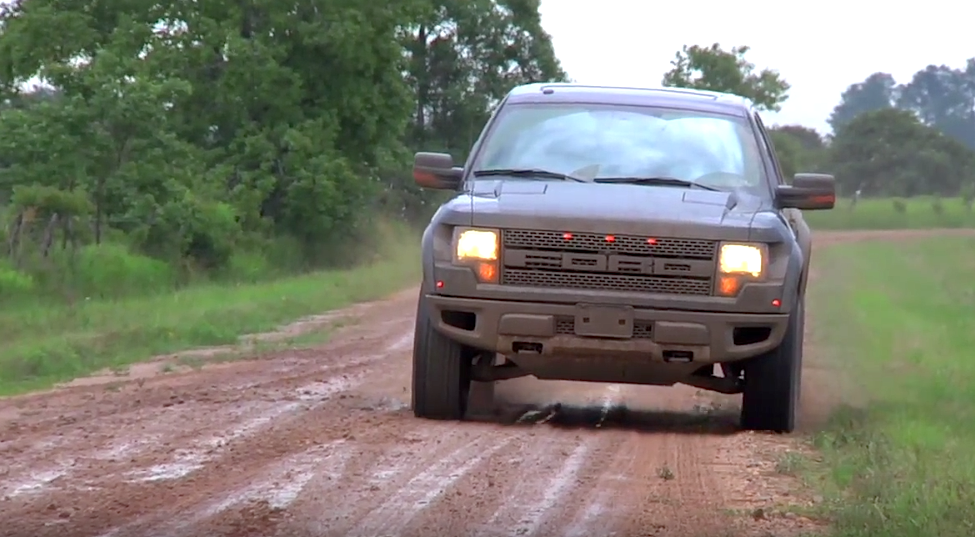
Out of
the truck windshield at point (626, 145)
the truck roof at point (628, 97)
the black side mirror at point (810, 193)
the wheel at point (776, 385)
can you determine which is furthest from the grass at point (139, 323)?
the black side mirror at point (810, 193)

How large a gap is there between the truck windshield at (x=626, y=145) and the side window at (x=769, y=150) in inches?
4.2

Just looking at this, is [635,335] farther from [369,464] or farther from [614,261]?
[369,464]

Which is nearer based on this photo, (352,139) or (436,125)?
(352,139)

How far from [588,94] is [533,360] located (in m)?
1.95

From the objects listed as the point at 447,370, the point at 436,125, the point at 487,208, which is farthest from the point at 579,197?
the point at 436,125

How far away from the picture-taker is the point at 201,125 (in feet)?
90.6

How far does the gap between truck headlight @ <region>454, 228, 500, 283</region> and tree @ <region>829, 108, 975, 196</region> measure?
6287 centimetres

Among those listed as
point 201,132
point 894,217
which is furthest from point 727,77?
point 201,132

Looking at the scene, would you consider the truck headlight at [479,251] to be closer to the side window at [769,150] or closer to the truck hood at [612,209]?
the truck hood at [612,209]

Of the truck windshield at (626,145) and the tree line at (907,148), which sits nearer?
the truck windshield at (626,145)

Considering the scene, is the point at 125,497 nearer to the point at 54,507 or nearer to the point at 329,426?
the point at 54,507

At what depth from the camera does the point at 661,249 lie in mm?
7961

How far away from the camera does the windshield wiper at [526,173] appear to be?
8722 mm

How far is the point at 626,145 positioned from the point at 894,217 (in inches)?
1980
